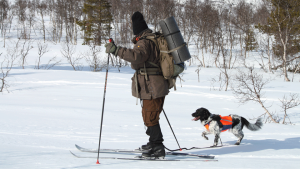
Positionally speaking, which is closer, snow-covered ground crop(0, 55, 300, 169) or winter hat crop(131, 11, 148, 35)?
snow-covered ground crop(0, 55, 300, 169)

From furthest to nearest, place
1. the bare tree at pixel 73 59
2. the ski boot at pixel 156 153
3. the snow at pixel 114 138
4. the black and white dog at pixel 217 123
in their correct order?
the bare tree at pixel 73 59
the black and white dog at pixel 217 123
the ski boot at pixel 156 153
the snow at pixel 114 138

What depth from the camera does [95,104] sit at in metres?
7.60

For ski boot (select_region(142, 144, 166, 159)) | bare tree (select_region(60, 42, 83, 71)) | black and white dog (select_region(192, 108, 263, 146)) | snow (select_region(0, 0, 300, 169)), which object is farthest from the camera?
bare tree (select_region(60, 42, 83, 71))

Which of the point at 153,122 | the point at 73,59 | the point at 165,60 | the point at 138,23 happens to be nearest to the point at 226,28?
the point at 73,59

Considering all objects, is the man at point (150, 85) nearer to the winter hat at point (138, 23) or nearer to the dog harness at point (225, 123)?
the winter hat at point (138, 23)

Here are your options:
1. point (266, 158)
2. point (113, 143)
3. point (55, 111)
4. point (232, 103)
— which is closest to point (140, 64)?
point (113, 143)

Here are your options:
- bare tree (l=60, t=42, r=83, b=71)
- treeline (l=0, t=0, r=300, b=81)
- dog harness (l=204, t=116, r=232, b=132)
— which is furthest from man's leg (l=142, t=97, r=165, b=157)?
bare tree (l=60, t=42, r=83, b=71)

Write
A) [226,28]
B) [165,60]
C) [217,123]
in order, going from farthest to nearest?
[226,28], [217,123], [165,60]

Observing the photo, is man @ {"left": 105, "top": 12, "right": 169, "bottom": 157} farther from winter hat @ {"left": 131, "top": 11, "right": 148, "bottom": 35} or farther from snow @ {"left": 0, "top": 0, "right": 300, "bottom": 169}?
snow @ {"left": 0, "top": 0, "right": 300, "bottom": 169}

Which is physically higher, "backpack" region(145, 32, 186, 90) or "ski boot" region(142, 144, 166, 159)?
"backpack" region(145, 32, 186, 90)

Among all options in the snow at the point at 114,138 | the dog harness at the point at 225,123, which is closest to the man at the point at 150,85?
the snow at the point at 114,138

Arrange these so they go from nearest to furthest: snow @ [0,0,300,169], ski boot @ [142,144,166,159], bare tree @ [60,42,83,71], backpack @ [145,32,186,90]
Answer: snow @ [0,0,300,169] < backpack @ [145,32,186,90] < ski boot @ [142,144,166,159] < bare tree @ [60,42,83,71]

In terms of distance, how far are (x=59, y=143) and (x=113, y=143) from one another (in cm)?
79

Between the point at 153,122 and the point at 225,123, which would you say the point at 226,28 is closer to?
the point at 225,123
